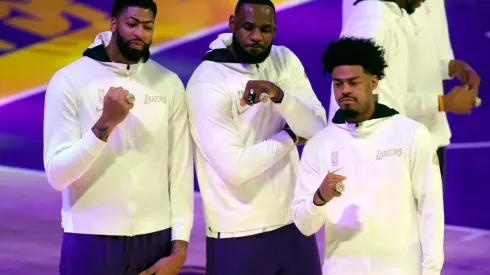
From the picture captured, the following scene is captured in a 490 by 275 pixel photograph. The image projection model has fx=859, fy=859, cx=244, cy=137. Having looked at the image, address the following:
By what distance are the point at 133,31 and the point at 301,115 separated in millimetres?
671

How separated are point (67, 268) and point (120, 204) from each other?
0.28m

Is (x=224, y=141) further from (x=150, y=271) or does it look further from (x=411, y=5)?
(x=411, y=5)

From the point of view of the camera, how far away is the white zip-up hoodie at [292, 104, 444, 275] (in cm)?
283

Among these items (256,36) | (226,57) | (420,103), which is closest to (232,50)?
(226,57)

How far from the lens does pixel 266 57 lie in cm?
328

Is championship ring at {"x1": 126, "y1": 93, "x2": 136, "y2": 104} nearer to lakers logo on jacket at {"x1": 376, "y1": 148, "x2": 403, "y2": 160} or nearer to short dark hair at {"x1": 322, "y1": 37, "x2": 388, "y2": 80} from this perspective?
short dark hair at {"x1": 322, "y1": 37, "x2": 388, "y2": 80}

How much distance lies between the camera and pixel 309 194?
2943 millimetres

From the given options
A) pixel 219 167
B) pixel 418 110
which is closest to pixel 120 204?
pixel 219 167

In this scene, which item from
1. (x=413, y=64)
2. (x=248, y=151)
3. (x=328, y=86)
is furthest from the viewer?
(x=328, y=86)

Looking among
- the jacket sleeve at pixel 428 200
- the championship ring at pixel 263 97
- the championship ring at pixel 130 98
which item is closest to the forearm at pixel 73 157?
the championship ring at pixel 130 98

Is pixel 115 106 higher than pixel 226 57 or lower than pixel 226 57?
lower

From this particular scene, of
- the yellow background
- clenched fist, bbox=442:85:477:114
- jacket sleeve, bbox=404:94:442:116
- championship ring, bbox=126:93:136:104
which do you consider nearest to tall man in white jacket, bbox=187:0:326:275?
championship ring, bbox=126:93:136:104

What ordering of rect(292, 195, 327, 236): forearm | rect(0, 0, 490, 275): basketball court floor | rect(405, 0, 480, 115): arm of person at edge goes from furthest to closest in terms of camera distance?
rect(0, 0, 490, 275): basketball court floor
rect(405, 0, 480, 115): arm of person at edge
rect(292, 195, 327, 236): forearm

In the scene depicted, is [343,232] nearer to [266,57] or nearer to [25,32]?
[266,57]
